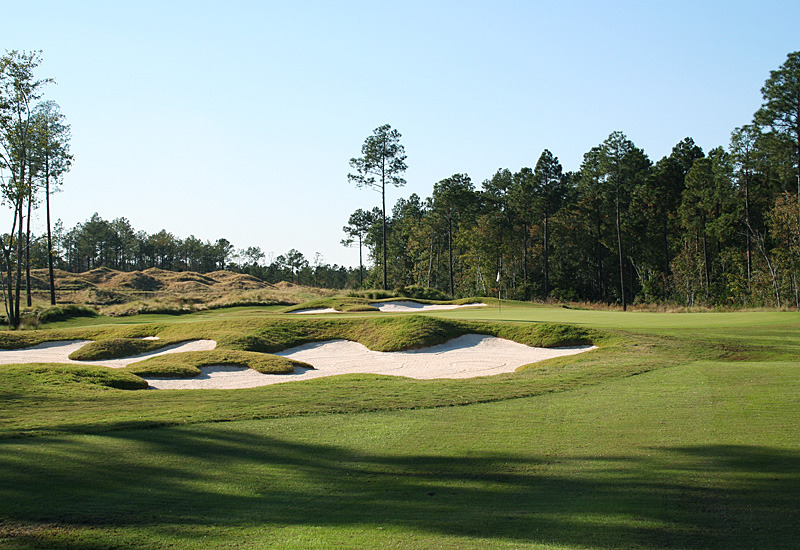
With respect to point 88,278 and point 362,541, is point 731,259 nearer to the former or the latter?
point 362,541

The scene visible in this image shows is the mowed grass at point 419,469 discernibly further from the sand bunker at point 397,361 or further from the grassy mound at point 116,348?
the grassy mound at point 116,348

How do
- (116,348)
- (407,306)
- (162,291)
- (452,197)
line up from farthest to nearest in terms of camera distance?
(162,291) → (452,197) → (407,306) → (116,348)

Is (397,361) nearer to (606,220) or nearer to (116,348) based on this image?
(116,348)

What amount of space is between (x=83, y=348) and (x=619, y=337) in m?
19.0

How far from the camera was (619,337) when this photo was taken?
2055cm

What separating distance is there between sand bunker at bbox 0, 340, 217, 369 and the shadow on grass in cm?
1488

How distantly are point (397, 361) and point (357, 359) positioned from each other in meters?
1.53

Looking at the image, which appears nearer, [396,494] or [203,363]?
[396,494]

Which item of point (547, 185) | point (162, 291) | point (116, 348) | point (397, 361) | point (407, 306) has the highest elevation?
point (547, 185)

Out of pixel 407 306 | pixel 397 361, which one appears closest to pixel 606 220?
pixel 407 306

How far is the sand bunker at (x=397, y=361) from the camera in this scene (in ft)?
58.8

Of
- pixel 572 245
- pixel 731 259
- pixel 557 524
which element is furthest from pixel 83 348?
pixel 572 245

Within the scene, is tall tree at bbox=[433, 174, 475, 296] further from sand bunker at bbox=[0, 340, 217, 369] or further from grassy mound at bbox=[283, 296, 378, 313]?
sand bunker at bbox=[0, 340, 217, 369]

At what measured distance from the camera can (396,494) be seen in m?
6.09
